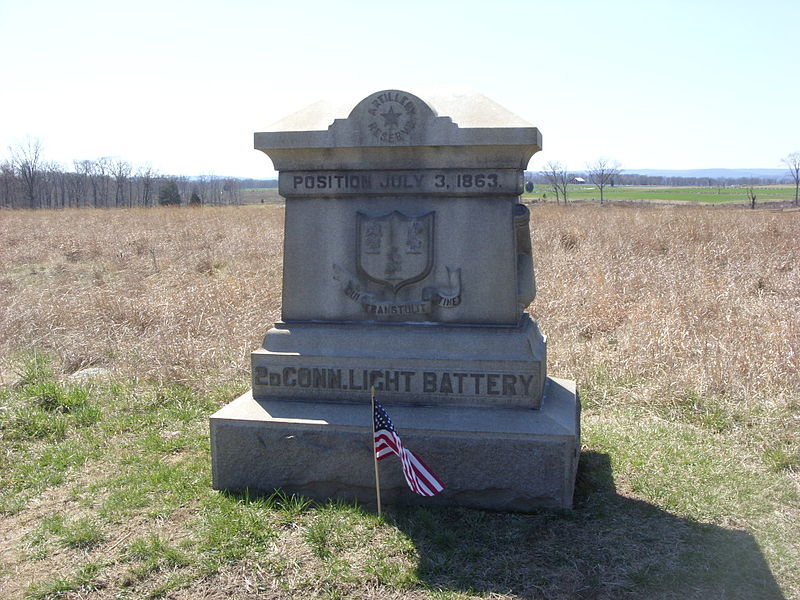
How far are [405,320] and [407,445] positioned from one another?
700mm

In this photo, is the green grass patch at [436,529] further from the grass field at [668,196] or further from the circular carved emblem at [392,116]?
Answer: the grass field at [668,196]

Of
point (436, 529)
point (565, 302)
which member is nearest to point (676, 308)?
point (565, 302)

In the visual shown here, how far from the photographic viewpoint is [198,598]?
122 inches

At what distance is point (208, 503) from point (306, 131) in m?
2.03

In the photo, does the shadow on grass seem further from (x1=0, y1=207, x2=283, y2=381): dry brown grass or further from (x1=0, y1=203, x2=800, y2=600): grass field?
(x1=0, y1=207, x2=283, y2=381): dry brown grass

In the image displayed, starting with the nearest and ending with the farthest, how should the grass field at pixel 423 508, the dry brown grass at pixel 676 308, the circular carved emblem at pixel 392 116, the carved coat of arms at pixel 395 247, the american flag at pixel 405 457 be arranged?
the grass field at pixel 423 508 < the american flag at pixel 405 457 < the circular carved emblem at pixel 392 116 < the carved coat of arms at pixel 395 247 < the dry brown grass at pixel 676 308

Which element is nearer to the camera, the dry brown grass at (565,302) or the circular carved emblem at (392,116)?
the circular carved emblem at (392,116)

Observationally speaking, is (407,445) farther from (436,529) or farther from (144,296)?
(144,296)

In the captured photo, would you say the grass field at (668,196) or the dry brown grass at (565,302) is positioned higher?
the grass field at (668,196)

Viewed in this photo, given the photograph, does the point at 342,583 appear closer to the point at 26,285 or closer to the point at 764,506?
the point at 764,506

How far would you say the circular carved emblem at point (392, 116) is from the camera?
388cm

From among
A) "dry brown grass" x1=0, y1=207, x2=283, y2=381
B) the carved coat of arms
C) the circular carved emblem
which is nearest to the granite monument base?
the carved coat of arms

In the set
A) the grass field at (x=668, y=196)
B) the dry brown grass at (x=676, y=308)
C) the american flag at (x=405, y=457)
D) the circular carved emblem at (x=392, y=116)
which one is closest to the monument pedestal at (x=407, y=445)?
the american flag at (x=405, y=457)

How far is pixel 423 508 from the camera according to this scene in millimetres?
3799
